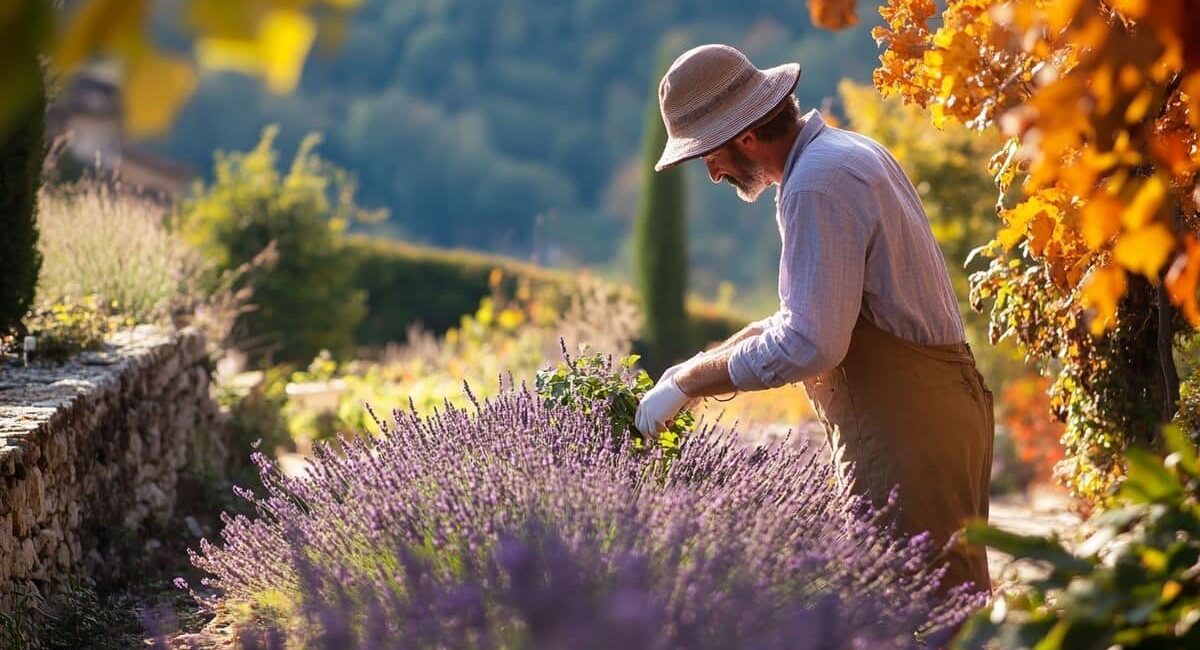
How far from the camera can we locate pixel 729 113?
9.60 ft

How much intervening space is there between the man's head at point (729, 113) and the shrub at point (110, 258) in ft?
12.7

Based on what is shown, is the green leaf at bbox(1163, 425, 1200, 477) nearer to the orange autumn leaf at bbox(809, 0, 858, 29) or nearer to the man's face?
the orange autumn leaf at bbox(809, 0, 858, 29)

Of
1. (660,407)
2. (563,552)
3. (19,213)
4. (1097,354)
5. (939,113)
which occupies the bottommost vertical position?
(1097,354)

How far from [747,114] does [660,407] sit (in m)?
0.72

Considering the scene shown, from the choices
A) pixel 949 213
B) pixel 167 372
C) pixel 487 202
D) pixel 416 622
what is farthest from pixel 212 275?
pixel 487 202

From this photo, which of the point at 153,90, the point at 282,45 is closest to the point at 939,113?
the point at 282,45

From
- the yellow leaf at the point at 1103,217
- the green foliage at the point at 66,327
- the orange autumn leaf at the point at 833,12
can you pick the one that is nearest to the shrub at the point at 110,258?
the green foliage at the point at 66,327

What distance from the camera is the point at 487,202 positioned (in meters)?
40.2

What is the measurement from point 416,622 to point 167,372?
394cm

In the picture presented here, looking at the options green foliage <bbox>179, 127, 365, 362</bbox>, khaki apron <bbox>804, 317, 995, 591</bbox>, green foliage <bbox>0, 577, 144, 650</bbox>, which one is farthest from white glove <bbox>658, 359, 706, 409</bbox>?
green foliage <bbox>179, 127, 365, 362</bbox>

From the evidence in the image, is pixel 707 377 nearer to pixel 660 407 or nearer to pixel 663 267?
pixel 660 407

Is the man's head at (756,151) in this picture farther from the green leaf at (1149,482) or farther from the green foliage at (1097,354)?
the green leaf at (1149,482)

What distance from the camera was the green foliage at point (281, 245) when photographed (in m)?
11.7

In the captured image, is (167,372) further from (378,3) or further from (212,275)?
(378,3)
